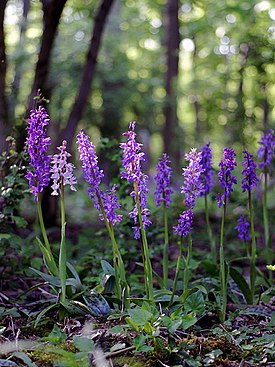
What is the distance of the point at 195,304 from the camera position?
8.43 feet

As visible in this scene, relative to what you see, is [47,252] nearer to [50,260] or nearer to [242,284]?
[50,260]

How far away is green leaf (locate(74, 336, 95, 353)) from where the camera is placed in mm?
2092

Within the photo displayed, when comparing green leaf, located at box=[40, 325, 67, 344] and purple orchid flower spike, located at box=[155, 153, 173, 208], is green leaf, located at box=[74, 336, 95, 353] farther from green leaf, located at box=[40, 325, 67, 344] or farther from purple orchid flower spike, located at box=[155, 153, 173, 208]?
purple orchid flower spike, located at box=[155, 153, 173, 208]

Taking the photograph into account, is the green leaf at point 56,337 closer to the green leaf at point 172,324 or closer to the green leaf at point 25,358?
the green leaf at point 25,358

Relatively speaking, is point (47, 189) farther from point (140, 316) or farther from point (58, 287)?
point (140, 316)

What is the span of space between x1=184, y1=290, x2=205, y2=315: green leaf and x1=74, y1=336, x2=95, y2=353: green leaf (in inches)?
24.4

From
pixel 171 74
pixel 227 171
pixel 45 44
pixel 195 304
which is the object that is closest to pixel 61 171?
pixel 227 171

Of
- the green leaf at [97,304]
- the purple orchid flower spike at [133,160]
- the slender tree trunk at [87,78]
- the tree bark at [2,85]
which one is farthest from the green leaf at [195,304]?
the slender tree trunk at [87,78]

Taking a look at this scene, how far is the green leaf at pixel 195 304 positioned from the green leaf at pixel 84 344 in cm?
62

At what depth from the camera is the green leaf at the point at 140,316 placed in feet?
7.14

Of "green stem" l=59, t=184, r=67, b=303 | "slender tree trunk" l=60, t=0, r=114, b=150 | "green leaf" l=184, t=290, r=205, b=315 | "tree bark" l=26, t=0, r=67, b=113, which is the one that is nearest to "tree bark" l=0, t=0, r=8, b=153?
"tree bark" l=26, t=0, r=67, b=113

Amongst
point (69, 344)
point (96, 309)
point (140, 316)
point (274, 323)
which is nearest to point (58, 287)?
point (96, 309)

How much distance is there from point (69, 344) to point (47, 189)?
3.10 meters

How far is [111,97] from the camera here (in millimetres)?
9594
